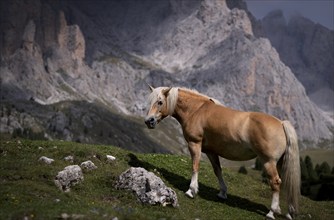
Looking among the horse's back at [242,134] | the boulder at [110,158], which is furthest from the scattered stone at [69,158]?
the horse's back at [242,134]

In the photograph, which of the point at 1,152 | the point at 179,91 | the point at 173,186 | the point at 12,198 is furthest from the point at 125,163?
the point at 12,198

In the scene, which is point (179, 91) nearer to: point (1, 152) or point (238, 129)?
point (238, 129)

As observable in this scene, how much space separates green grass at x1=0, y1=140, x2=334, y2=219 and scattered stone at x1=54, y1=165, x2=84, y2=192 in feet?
0.98

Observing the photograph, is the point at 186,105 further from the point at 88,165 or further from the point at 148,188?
the point at 88,165

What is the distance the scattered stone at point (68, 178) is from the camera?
20188 millimetres

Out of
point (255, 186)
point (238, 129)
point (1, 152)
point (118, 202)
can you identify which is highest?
point (238, 129)

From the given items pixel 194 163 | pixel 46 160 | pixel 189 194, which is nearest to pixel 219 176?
pixel 194 163

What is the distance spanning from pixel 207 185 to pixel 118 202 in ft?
26.8

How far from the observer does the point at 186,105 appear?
77.5ft

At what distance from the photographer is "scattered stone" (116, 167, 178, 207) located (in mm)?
19047

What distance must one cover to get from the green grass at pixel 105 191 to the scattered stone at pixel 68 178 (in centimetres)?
30

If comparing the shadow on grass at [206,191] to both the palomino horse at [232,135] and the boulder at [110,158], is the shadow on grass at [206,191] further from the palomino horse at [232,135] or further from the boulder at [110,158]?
the boulder at [110,158]

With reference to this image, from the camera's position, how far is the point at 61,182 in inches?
797

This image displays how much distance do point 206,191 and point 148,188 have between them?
19.1 feet
